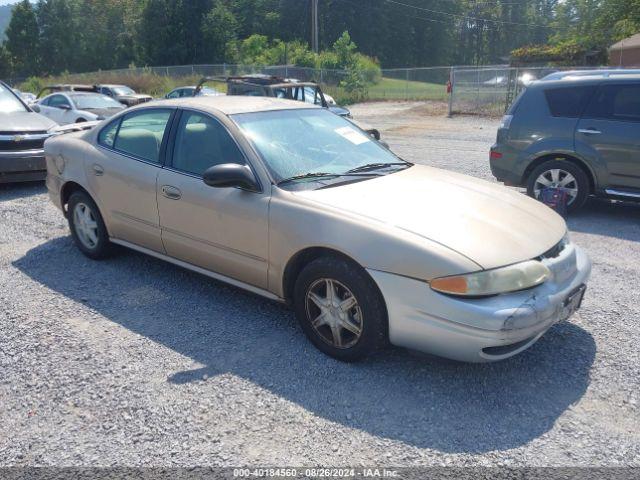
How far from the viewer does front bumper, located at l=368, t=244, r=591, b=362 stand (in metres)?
3.17

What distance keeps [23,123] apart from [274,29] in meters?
70.2

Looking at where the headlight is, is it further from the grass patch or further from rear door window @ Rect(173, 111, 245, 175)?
the grass patch

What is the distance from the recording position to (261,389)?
3432 millimetres

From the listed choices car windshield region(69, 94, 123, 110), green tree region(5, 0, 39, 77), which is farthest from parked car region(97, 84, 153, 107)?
green tree region(5, 0, 39, 77)

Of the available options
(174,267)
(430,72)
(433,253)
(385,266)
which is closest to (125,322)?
(174,267)

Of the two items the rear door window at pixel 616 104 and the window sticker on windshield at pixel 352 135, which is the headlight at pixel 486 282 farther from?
the rear door window at pixel 616 104

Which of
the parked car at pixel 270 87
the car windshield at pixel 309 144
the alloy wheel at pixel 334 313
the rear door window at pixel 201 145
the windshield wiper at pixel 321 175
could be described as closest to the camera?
A: the alloy wheel at pixel 334 313

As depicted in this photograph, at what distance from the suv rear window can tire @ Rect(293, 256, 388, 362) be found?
5.10 m

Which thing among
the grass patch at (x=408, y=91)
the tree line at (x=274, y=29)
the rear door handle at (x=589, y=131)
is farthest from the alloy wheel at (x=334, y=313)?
the tree line at (x=274, y=29)

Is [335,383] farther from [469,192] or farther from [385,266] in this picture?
[469,192]

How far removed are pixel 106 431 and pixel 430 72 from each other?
40.3m

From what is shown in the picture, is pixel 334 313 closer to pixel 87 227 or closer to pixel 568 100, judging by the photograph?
pixel 87 227

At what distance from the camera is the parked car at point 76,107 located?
15773 mm

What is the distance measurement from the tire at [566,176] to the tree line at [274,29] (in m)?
35.9
